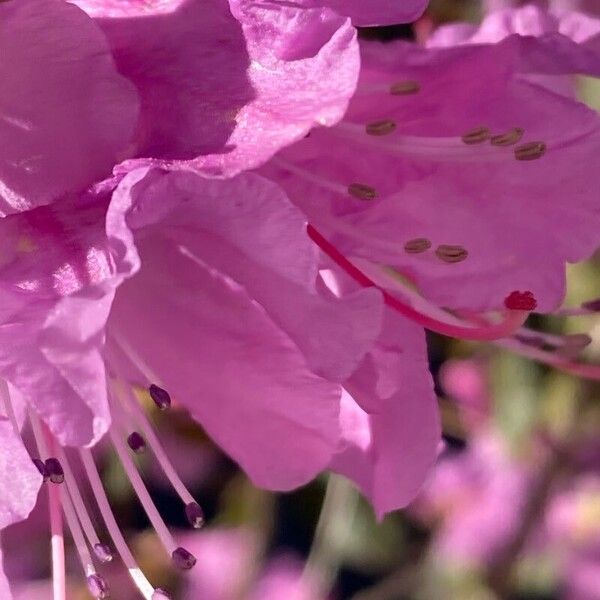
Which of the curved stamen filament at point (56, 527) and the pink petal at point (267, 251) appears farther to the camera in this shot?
the curved stamen filament at point (56, 527)

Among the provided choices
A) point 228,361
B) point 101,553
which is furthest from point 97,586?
point 228,361

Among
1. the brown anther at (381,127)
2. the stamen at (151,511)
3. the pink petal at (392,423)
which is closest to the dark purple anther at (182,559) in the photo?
the stamen at (151,511)

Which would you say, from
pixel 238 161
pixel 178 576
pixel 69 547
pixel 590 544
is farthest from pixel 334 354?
pixel 590 544

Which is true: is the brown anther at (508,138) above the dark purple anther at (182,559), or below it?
above

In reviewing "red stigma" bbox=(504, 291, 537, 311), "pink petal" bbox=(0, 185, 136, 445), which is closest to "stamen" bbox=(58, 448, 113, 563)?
"pink petal" bbox=(0, 185, 136, 445)

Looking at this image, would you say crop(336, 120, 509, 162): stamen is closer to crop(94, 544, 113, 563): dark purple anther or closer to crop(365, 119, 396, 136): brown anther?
crop(365, 119, 396, 136): brown anther

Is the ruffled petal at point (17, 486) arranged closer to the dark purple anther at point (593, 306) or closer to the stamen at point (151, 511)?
the stamen at point (151, 511)
